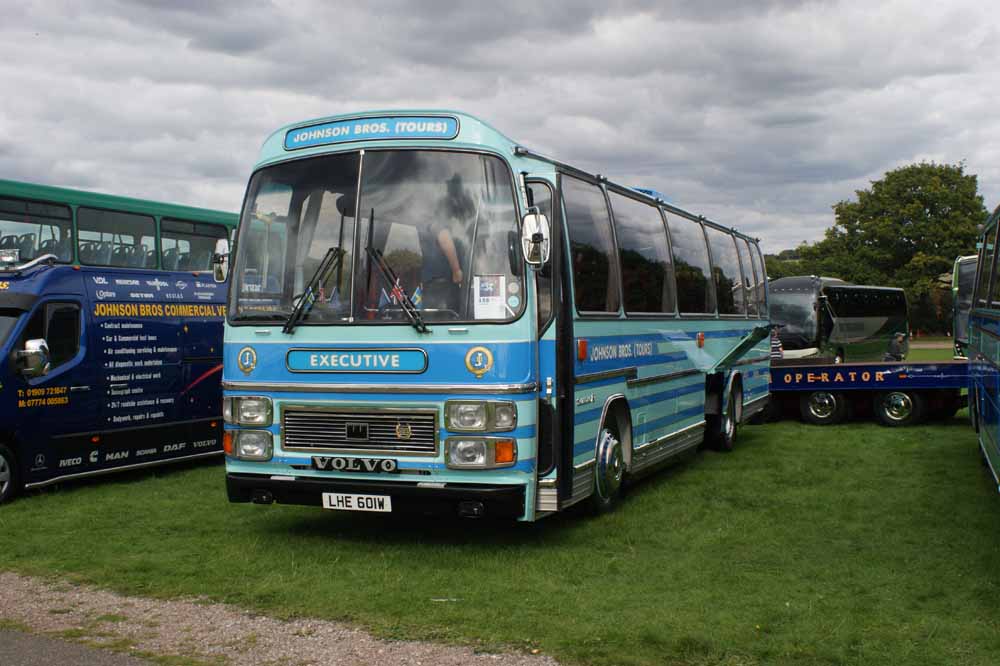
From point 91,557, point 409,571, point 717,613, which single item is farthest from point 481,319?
point 91,557

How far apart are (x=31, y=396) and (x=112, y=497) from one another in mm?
1408

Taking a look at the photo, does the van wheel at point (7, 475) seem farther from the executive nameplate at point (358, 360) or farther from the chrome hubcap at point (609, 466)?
the chrome hubcap at point (609, 466)

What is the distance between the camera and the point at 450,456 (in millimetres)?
7949

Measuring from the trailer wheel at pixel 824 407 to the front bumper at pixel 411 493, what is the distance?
12.1 m

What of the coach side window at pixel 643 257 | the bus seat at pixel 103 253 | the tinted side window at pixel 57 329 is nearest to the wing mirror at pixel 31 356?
the tinted side window at pixel 57 329

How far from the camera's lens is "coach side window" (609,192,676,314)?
10547 mm

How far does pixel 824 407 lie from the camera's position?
61.6 feet

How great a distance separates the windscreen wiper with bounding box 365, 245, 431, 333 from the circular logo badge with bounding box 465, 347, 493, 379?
1.22ft

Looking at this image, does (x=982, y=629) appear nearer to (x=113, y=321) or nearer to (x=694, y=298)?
(x=694, y=298)

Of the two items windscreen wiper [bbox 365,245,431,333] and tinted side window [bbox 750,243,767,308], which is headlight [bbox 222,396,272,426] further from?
tinted side window [bbox 750,243,767,308]

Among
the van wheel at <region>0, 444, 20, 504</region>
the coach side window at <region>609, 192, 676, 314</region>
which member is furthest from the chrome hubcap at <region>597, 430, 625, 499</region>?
the van wheel at <region>0, 444, 20, 504</region>

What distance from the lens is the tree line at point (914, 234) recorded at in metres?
65.0

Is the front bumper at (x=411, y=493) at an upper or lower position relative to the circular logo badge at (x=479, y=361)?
lower

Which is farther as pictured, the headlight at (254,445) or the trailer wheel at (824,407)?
the trailer wheel at (824,407)
